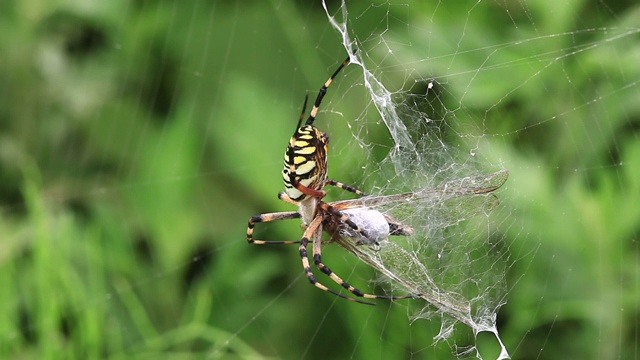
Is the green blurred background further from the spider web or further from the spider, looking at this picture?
the spider

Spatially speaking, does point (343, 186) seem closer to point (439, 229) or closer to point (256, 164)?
point (439, 229)

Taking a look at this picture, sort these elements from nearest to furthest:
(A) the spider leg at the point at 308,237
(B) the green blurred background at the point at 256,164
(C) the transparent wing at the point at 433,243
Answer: (C) the transparent wing at the point at 433,243 → (B) the green blurred background at the point at 256,164 → (A) the spider leg at the point at 308,237

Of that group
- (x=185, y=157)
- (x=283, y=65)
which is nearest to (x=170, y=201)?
(x=185, y=157)

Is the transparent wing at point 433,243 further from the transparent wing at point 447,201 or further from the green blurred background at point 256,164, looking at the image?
the green blurred background at point 256,164

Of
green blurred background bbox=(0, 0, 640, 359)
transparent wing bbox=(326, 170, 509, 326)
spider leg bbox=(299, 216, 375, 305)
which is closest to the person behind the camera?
transparent wing bbox=(326, 170, 509, 326)

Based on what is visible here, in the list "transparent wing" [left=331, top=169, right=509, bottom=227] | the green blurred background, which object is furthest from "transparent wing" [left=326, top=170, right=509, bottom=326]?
the green blurred background

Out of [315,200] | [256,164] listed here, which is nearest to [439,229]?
[315,200]

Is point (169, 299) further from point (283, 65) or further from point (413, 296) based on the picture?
point (413, 296)

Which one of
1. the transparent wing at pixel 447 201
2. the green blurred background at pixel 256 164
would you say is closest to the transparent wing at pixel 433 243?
the transparent wing at pixel 447 201
